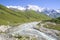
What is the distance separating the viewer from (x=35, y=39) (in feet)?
161

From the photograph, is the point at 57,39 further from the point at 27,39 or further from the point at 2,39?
the point at 2,39

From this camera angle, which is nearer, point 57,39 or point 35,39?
point 35,39

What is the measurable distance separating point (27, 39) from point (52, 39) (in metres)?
8.88

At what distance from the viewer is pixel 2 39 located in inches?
1770

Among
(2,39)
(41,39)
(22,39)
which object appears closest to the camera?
(2,39)

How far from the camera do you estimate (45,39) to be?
52.7 m

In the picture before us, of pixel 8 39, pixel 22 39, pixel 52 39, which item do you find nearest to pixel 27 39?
pixel 22 39

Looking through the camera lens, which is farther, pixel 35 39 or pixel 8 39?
pixel 35 39

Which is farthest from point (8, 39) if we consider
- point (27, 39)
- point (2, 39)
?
point (27, 39)

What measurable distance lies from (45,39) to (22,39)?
26.0 feet

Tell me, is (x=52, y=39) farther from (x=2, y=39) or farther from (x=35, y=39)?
(x=2, y=39)

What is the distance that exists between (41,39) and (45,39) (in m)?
1.41

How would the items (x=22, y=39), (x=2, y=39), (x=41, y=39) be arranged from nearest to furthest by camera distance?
(x=2, y=39)
(x=22, y=39)
(x=41, y=39)

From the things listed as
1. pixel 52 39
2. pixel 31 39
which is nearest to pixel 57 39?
pixel 52 39
